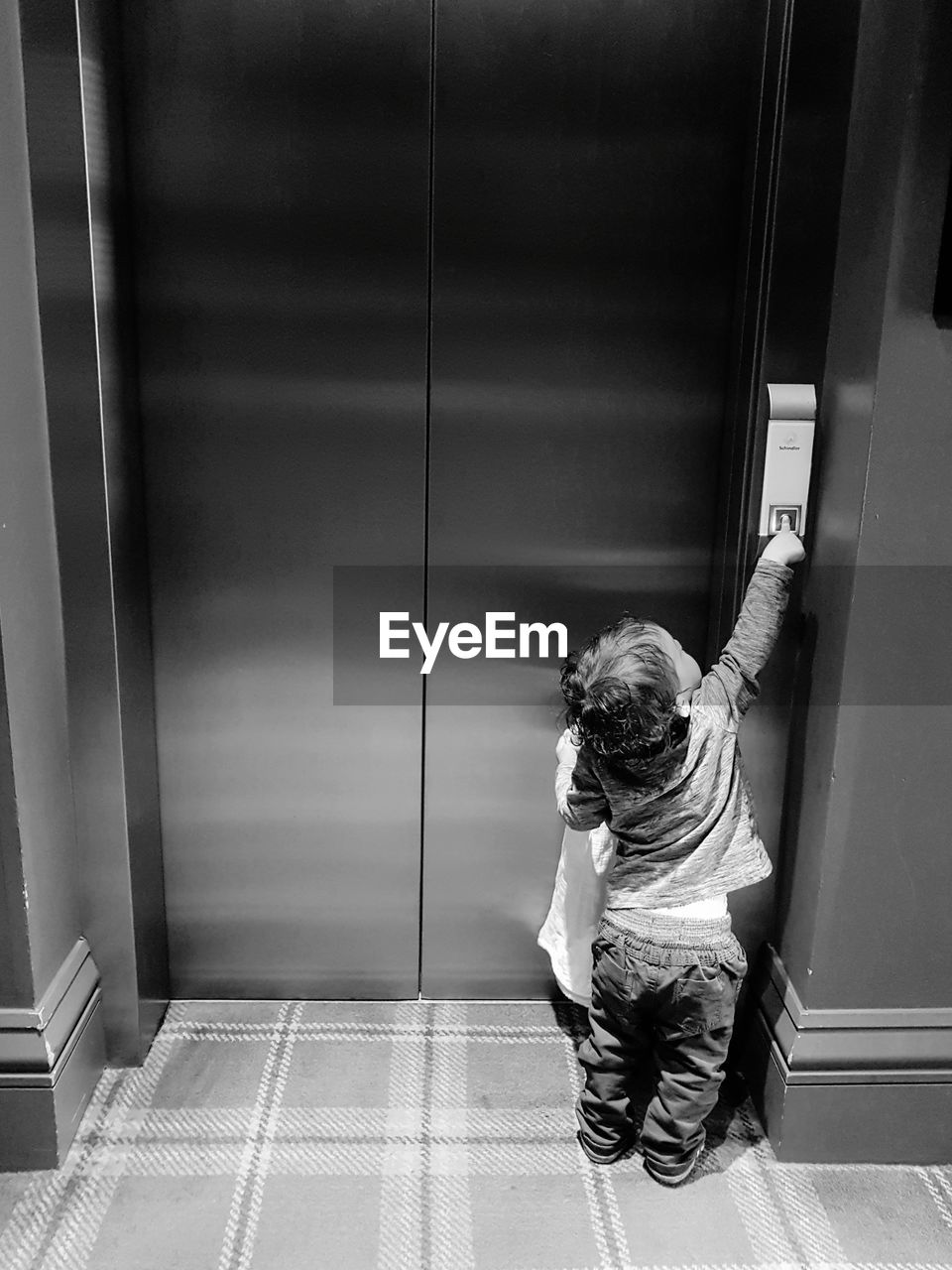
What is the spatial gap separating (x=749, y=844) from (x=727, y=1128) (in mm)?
625

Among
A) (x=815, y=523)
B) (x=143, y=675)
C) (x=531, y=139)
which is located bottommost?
(x=143, y=675)

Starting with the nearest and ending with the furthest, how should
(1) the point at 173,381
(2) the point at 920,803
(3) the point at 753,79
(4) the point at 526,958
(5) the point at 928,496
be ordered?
(5) the point at 928,496
(2) the point at 920,803
(3) the point at 753,79
(1) the point at 173,381
(4) the point at 526,958

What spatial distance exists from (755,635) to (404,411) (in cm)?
83

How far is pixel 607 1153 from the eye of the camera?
204cm

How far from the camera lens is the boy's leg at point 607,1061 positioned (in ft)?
6.56

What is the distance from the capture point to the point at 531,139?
2.06 m

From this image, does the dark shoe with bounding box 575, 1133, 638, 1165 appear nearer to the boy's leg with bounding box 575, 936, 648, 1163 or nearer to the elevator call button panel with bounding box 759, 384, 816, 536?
the boy's leg with bounding box 575, 936, 648, 1163

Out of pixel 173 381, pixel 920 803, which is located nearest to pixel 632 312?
pixel 173 381

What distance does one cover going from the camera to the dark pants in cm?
193

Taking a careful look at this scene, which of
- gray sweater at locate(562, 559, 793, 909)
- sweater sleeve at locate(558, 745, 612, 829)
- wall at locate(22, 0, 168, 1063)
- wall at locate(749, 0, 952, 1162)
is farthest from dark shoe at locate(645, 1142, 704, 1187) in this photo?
wall at locate(22, 0, 168, 1063)

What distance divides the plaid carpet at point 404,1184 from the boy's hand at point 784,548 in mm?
1125

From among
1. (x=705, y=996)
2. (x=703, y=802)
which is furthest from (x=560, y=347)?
(x=705, y=996)

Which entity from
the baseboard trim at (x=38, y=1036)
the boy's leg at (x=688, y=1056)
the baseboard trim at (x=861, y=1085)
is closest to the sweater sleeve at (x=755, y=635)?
the boy's leg at (x=688, y=1056)

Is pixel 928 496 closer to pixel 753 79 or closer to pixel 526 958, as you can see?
pixel 753 79
